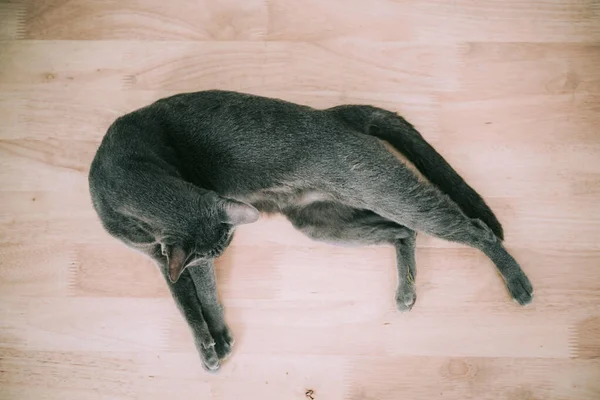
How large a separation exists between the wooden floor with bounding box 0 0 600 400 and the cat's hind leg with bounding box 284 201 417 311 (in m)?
0.09

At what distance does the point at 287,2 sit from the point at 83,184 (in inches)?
41.0

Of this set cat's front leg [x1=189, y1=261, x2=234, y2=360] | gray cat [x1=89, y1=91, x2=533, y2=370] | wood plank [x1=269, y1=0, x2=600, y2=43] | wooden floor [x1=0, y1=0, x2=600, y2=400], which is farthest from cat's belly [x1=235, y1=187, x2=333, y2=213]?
wood plank [x1=269, y1=0, x2=600, y2=43]

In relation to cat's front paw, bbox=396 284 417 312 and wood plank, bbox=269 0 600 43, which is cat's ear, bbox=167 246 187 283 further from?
wood plank, bbox=269 0 600 43

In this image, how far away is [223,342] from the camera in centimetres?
155

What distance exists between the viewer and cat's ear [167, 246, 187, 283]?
3.52ft

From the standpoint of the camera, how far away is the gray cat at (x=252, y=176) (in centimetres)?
116

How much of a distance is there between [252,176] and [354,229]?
409mm

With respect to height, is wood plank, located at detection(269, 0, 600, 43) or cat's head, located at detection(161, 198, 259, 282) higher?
wood plank, located at detection(269, 0, 600, 43)

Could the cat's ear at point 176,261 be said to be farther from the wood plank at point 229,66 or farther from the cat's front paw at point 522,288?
the cat's front paw at point 522,288

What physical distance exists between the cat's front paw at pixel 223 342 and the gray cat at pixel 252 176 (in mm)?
241

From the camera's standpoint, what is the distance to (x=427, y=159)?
1417 millimetres

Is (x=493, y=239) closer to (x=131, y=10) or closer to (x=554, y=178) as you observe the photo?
(x=554, y=178)

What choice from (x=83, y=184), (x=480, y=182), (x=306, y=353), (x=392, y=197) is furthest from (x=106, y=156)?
(x=480, y=182)

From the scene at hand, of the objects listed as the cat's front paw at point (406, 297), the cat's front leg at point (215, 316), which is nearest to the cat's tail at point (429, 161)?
the cat's front paw at point (406, 297)
